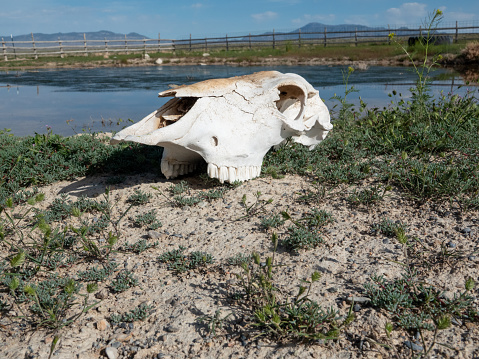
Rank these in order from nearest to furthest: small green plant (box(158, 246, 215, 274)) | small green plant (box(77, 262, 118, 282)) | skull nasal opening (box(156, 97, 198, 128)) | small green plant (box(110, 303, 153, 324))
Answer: small green plant (box(110, 303, 153, 324)), small green plant (box(77, 262, 118, 282)), small green plant (box(158, 246, 215, 274)), skull nasal opening (box(156, 97, 198, 128))

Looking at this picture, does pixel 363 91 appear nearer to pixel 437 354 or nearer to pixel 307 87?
pixel 307 87

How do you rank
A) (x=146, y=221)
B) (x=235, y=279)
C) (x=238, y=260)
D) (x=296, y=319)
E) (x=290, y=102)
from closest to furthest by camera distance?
(x=296, y=319), (x=235, y=279), (x=238, y=260), (x=146, y=221), (x=290, y=102)

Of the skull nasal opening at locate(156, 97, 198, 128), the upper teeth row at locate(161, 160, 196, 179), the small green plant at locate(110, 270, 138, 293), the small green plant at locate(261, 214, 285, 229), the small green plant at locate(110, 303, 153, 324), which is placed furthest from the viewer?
the upper teeth row at locate(161, 160, 196, 179)

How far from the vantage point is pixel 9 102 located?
42.3ft

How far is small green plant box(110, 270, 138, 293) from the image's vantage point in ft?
9.78

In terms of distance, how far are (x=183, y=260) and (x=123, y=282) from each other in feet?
1.61

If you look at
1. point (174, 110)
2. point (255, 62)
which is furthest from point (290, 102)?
point (255, 62)

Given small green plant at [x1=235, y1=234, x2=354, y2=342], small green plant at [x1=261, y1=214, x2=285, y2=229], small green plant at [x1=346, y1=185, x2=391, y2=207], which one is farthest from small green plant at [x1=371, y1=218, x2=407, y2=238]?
small green plant at [x1=235, y1=234, x2=354, y2=342]

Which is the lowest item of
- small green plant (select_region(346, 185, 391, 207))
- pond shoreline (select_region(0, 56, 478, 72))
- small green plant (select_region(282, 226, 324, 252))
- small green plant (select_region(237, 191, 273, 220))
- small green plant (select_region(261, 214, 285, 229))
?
small green plant (select_region(282, 226, 324, 252))

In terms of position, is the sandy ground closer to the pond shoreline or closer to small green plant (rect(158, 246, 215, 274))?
small green plant (rect(158, 246, 215, 274))

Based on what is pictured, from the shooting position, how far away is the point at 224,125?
14.3 feet

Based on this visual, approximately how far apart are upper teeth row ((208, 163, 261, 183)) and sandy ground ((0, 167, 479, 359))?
0.13 meters

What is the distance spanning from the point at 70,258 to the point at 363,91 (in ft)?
37.8

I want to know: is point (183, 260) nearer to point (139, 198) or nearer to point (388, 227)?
point (139, 198)
